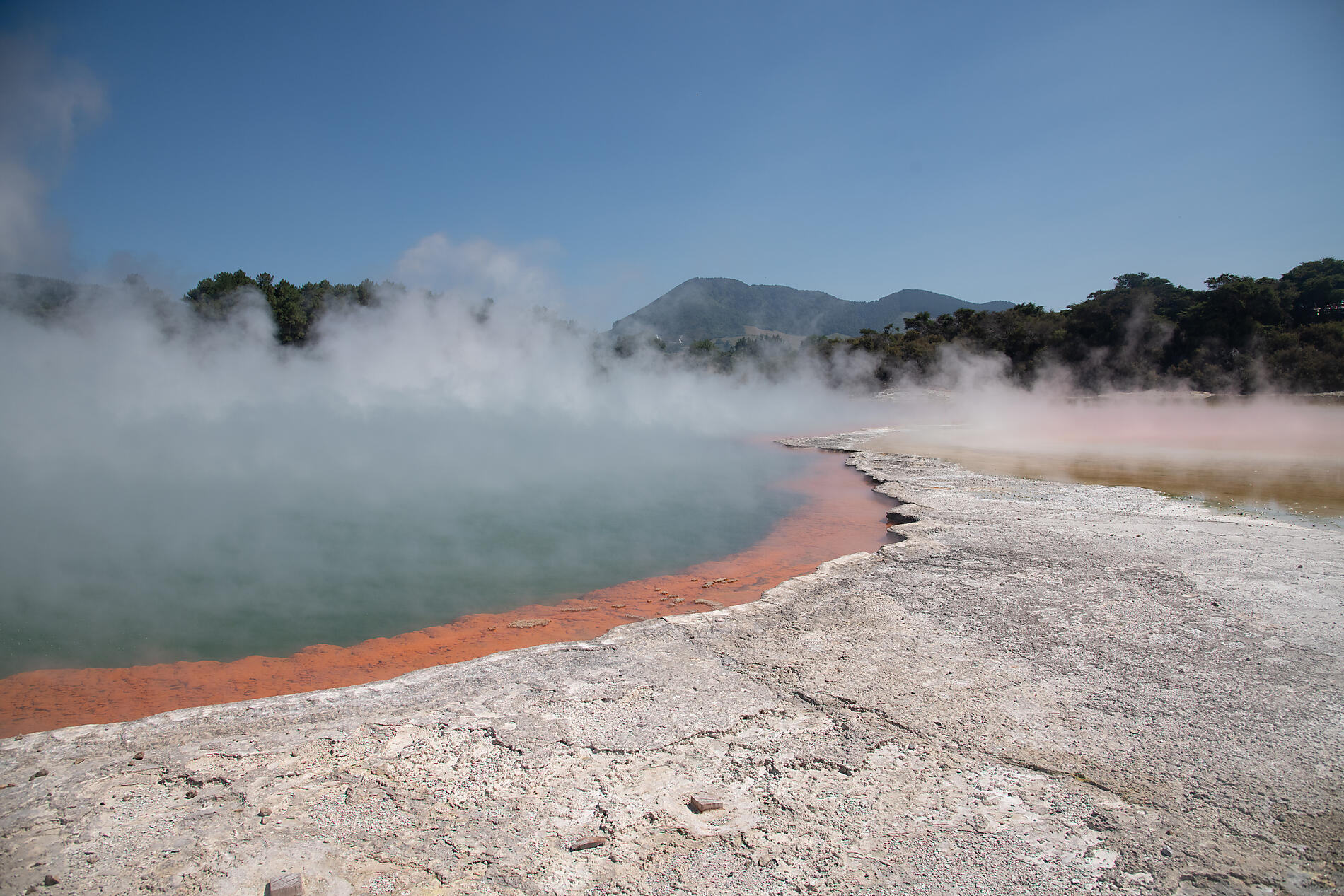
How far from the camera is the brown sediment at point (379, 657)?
3512 mm

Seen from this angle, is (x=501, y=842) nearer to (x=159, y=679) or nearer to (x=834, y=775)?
(x=834, y=775)

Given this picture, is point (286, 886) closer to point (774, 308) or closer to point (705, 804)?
point (705, 804)

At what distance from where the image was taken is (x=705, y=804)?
2.10 m

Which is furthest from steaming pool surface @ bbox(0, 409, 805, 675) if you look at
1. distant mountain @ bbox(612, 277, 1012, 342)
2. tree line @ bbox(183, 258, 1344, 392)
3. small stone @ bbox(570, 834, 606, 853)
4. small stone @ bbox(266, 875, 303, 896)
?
distant mountain @ bbox(612, 277, 1012, 342)

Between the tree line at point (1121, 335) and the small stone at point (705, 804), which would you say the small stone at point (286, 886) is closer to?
the small stone at point (705, 804)

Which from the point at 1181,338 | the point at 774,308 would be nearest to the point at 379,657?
the point at 1181,338

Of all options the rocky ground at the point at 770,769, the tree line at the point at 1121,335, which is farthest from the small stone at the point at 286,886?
the tree line at the point at 1121,335

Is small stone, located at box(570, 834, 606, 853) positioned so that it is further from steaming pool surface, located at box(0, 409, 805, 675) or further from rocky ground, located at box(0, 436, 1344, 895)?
steaming pool surface, located at box(0, 409, 805, 675)

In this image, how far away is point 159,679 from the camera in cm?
382

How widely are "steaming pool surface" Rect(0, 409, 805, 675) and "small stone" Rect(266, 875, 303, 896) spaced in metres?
2.83

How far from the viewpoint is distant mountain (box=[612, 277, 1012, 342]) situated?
126 m

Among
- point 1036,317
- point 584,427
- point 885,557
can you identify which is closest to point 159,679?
point 885,557

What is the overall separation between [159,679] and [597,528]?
162 inches

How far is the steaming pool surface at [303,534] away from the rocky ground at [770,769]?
1954 millimetres
